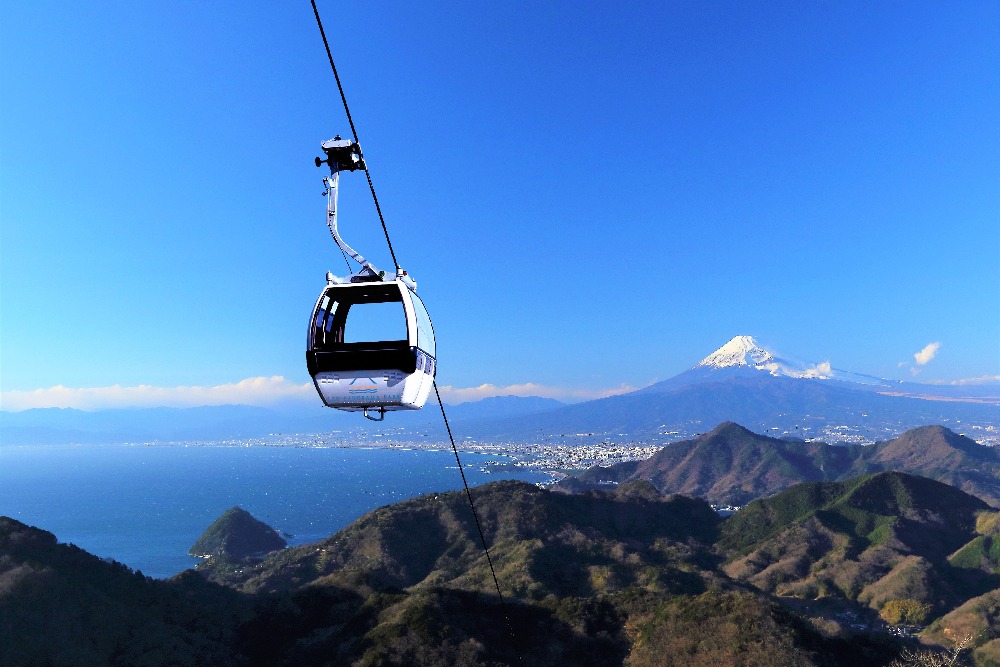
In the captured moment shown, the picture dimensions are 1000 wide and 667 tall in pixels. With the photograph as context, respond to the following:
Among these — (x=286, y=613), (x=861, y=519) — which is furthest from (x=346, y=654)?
(x=861, y=519)

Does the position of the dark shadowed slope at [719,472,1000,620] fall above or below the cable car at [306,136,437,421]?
below

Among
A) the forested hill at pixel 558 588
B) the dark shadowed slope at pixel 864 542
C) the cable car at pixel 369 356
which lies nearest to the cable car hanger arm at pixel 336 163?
the cable car at pixel 369 356

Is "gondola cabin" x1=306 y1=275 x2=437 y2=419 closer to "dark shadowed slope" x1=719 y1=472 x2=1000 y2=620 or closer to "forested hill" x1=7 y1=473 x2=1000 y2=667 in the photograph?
"forested hill" x1=7 y1=473 x2=1000 y2=667

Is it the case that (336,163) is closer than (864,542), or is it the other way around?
(336,163)

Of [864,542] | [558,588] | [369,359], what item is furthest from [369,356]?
[864,542]

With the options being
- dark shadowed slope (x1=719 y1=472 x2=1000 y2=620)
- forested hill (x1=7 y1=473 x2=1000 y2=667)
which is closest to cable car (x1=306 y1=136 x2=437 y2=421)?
forested hill (x1=7 y1=473 x2=1000 y2=667)

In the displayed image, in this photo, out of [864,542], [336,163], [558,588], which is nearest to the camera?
[336,163]

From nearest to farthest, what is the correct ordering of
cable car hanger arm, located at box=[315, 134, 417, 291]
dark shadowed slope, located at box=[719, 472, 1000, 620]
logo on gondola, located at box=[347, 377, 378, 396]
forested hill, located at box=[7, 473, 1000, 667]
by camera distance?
cable car hanger arm, located at box=[315, 134, 417, 291] < logo on gondola, located at box=[347, 377, 378, 396] < forested hill, located at box=[7, 473, 1000, 667] < dark shadowed slope, located at box=[719, 472, 1000, 620]

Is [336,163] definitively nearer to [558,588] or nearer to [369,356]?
[369,356]

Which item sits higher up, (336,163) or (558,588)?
(336,163)
